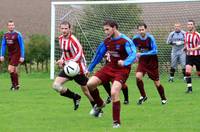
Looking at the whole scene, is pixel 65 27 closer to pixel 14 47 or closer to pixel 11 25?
pixel 11 25

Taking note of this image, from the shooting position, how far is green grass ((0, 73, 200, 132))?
9.99 metres

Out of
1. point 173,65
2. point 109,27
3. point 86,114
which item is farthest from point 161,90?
point 173,65

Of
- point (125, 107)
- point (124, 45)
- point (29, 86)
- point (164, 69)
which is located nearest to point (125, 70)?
point (124, 45)

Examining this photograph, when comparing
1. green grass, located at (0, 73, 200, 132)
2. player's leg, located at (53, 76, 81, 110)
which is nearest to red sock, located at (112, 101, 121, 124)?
green grass, located at (0, 73, 200, 132)

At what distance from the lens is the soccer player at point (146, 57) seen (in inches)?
528

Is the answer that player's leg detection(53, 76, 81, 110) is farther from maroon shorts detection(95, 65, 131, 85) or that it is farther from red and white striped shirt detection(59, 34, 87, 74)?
maroon shorts detection(95, 65, 131, 85)

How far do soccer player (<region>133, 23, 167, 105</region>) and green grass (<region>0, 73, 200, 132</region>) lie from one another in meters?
0.45

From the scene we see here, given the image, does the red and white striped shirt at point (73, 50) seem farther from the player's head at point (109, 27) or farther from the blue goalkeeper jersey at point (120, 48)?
the player's head at point (109, 27)

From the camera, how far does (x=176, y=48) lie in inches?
846

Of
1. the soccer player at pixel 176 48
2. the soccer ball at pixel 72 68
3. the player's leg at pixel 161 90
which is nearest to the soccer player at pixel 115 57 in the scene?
the soccer ball at pixel 72 68

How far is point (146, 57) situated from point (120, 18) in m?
10.3

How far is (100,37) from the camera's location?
23859 millimetres

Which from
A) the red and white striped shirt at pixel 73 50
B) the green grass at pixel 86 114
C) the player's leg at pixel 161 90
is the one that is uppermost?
the red and white striped shirt at pixel 73 50

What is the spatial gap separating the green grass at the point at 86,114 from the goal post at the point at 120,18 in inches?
281
